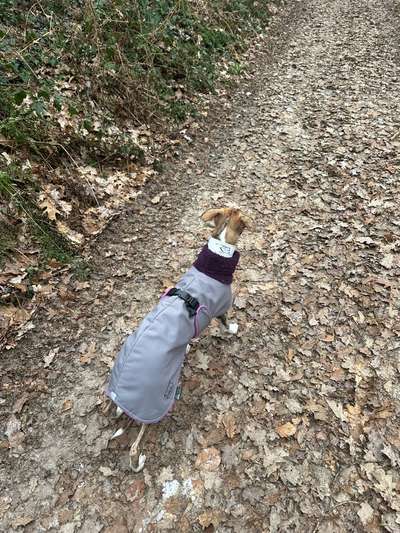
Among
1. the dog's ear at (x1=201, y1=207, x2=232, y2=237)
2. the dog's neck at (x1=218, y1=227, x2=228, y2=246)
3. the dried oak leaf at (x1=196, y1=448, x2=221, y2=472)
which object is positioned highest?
the dog's ear at (x1=201, y1=207, x2=232, y2=237)

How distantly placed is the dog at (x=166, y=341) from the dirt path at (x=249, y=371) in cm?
50

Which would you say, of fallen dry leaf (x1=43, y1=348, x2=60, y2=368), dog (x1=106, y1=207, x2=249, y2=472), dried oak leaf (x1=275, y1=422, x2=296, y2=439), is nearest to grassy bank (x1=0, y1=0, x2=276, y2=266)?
fallen dry leaf (x1=43, y1=348, x2=60, y2=368)

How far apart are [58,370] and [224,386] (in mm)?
1866

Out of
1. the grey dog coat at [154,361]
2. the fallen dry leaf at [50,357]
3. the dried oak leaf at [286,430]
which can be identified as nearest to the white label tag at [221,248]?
the grey dog coat at [154,361]

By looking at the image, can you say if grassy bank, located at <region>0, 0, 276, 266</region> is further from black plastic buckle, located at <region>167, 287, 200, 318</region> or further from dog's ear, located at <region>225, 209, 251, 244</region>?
A: dog's ear, located at <region>225, 209, 251, 244</region>

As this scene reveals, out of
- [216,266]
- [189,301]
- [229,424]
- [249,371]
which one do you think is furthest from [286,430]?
[216,266]

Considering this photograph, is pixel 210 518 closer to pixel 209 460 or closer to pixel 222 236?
pixel 209 460

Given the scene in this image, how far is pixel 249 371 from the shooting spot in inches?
170

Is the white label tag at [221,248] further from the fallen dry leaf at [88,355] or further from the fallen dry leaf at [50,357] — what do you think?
the fallen dry leaf at [50,357]

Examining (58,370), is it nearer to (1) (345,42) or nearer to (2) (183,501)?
(2) (183,501)

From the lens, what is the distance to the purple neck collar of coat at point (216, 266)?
3764 millimetres

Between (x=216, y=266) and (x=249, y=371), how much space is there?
54.4 inches

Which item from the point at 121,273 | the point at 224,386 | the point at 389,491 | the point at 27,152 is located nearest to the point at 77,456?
the point at 224,386

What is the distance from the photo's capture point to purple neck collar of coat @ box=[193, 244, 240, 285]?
3.76 metres
